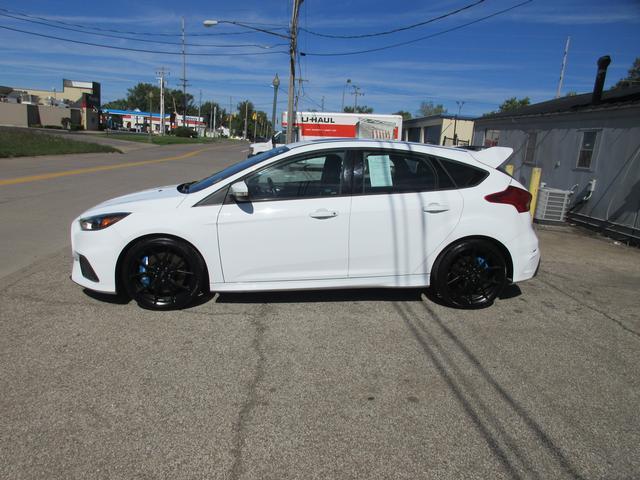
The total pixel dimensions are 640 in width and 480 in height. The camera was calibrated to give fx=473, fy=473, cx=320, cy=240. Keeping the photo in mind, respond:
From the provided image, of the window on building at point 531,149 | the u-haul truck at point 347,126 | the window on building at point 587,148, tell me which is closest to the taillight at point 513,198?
the window on building at point 587,148

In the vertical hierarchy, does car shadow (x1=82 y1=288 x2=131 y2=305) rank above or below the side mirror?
below

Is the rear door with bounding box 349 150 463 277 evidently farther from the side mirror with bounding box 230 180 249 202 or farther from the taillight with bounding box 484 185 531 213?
the side mirror with bounding box 230 180 249 202

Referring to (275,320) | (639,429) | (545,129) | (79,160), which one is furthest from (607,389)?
(79,160)

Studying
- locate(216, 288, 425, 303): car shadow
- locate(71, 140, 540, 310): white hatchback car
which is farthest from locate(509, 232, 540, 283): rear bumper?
locate(216, 288, 425, 303): car shadow

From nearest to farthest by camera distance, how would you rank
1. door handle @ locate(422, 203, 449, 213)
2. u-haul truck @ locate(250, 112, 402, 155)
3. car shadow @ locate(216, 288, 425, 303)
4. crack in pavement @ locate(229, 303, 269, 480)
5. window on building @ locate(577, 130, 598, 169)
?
crack in pavement @ locate(229, 303, 269, 480) < door handle @ locate(422, 203, 449, 213) < car shadow @ locate(216, 288, 425, 303) < window on building @ locate(577, 130, 598, 169) < u-haul truck @ locate(250, 112, 402, 155)

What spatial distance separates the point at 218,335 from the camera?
3938mm

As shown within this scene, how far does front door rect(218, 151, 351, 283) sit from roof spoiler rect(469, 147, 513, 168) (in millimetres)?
1419

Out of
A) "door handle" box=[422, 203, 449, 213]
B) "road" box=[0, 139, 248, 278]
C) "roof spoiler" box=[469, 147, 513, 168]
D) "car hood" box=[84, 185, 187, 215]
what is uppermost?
"roof spoiler" box=[469, 147, 513, 168]

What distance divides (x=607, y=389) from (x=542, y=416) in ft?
2.47

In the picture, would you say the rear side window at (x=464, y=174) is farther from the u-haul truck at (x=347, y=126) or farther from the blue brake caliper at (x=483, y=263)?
the u-haul truck at (x=347, y=126)

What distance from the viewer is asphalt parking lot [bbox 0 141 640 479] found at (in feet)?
8.21

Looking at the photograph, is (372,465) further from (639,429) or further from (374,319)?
(374,319)

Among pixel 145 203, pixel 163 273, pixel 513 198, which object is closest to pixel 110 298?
pixel 163 273

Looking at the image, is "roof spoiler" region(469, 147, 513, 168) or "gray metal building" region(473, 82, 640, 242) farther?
"gray metal building" region(473, 82, 640, 242)
